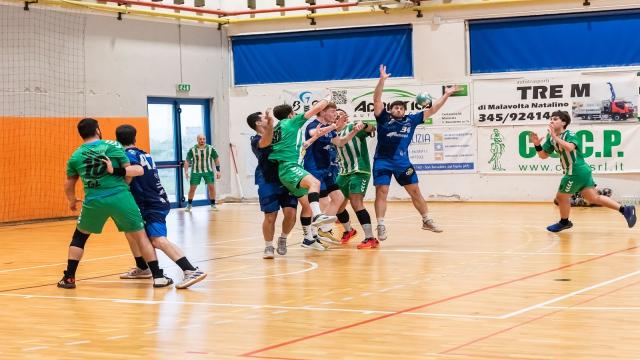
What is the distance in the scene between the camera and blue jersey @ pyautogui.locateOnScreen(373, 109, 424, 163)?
584 inches

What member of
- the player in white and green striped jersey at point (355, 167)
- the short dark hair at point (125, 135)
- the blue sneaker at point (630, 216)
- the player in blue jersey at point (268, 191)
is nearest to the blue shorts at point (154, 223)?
the short dark hair at point (125, 135)

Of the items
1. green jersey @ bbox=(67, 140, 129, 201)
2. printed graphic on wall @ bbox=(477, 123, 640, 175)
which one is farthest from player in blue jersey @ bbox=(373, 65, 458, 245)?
printed graphic on wall @ bbox=(477, 123, 640, 175)

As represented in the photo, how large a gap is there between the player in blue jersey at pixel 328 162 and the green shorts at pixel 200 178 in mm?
9984

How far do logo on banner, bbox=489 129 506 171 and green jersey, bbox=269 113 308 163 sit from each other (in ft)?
41.3

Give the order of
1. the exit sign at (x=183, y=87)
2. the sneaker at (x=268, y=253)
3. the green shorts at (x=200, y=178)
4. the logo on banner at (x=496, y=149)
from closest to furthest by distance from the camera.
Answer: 1. the sneaker at (x=268, y=253)
2. the logo on banner at (x=496, y=149)
3. the green shorts at (x=200, y=178)
4. the exit sign at (x=183, y=87)

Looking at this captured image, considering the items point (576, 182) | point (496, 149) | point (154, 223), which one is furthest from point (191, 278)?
point (496, 149)

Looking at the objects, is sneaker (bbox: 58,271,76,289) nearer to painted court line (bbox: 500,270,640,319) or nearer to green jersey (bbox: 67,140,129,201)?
green jersey (bbox: 67,140,129,201)

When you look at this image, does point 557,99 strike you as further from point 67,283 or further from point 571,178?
point 67,283

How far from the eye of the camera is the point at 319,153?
15242 millimetres

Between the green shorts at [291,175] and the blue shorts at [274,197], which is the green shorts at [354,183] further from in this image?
the green shorts at [291,175]

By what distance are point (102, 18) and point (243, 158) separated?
5943 mm

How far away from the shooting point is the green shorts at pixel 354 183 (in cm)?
1489

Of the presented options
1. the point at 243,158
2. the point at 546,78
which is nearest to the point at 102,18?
the point at 243,158

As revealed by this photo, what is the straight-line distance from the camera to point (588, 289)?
32.5 feet
